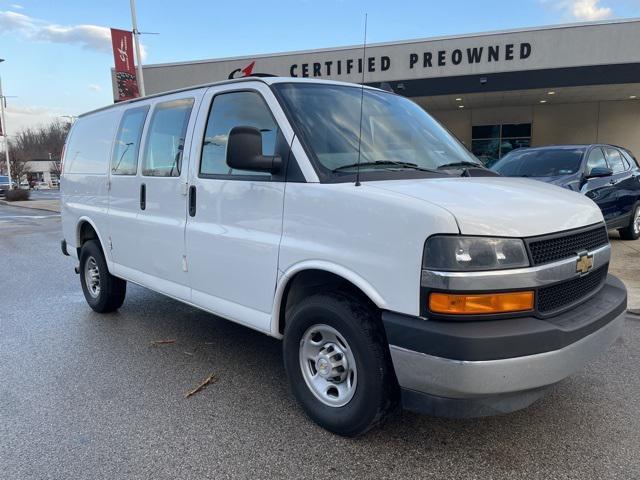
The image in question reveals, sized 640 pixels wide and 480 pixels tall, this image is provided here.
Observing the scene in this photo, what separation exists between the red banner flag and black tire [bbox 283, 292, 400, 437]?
16252mm

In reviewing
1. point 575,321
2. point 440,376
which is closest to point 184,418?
point 440,376

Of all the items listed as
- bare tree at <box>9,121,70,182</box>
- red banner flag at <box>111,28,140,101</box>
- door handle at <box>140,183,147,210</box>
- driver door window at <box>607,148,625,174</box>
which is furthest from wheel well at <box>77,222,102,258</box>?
bare tree at <box>9,121,70,182</box>

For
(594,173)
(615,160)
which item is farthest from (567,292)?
(615,160)

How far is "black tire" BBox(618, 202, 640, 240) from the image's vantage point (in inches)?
378

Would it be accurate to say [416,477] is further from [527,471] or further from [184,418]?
[184,418]

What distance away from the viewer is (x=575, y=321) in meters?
2.66

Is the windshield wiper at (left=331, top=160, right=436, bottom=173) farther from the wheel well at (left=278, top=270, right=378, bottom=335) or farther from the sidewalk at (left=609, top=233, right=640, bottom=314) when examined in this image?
the sidewalk at (left=609, top=233, right=640, bottom=314)

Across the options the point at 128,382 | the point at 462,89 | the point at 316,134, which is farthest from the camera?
the point at 462,89

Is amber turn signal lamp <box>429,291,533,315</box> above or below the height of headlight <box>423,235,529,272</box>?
below

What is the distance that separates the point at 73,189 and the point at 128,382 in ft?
9.77

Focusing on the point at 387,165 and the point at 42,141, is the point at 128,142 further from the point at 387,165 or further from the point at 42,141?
the point at 42,141

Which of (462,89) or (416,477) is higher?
(462,89)

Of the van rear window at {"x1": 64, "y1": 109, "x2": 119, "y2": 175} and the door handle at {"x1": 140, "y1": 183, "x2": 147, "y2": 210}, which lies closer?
the door handle at {"x1": 140, "y1": 183, "x2": 147, "y2": 210}

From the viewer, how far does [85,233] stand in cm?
593
